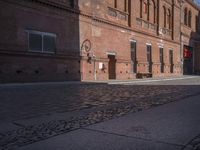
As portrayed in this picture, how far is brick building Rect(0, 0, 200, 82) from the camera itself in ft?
64.6

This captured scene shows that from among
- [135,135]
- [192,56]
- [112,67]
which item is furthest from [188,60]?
[135,135]

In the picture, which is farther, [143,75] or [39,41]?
[143,75]

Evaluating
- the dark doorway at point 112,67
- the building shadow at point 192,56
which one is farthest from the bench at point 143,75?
the building shadow at point 192,56

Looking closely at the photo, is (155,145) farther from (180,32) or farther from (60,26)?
(180,32)

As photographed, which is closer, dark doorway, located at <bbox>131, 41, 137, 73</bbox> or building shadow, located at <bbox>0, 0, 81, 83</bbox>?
building shadow, located at <bbox>0, 0, 81, 83</bbox>

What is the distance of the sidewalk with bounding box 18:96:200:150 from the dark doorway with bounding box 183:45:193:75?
45.8 metres

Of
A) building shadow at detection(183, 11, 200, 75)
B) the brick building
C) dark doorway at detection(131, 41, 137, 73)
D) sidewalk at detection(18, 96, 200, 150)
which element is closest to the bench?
the brick building

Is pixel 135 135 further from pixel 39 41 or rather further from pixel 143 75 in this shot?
pixel 143 75

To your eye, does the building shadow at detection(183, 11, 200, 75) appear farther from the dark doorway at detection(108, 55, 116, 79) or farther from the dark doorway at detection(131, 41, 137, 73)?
the dark doorway at detection(108, 55, 116, 79)

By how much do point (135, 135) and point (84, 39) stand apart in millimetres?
20701

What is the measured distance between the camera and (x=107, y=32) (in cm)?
Answer: 2891

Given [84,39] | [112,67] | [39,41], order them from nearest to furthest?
1. [39,41]
2. [84,39]
3. [112,67]

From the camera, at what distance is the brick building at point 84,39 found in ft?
64.6

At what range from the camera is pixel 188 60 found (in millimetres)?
53094
